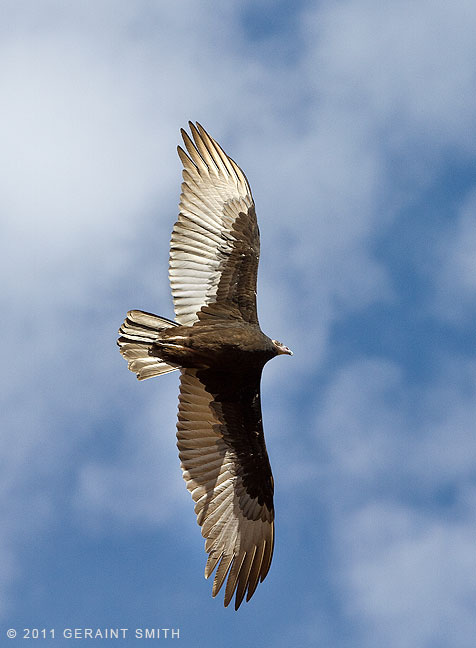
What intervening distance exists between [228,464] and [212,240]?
3.07 meters

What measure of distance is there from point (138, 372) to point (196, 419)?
3.55 feet

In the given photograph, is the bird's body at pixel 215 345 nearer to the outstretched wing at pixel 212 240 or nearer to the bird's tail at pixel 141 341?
the bird's tail at pixel 141 341

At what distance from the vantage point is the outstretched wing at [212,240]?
14.7 metres

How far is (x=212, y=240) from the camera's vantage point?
15.0m

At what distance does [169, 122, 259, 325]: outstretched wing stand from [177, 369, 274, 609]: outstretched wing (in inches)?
37.7

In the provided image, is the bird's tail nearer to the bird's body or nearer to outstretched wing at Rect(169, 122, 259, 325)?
the bird's body

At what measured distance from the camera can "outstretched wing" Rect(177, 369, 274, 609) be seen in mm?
14734

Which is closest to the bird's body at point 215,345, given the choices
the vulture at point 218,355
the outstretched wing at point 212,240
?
the vulture at point 218,355

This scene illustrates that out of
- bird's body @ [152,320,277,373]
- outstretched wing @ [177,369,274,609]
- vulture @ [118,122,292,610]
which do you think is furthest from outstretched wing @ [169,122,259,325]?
outstretched wing @ [177,369,274,609]

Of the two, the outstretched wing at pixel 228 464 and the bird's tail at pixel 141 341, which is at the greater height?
the bird's tail at pixel 141 341

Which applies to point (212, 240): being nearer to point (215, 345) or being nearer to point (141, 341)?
point (215, 345)

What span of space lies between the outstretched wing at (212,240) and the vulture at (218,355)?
0.01 metres

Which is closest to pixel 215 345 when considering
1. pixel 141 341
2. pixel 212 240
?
pixel 141 341

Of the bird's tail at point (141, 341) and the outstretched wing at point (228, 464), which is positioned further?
the outstretched wing at point (228, 464)
